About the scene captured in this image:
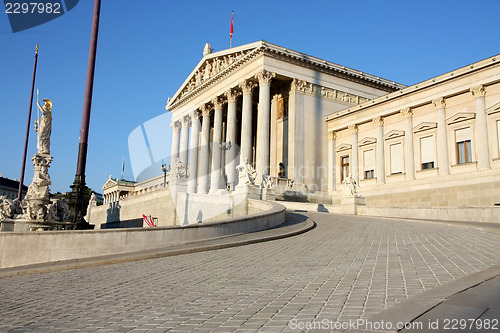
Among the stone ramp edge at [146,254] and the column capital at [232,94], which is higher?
the column capital at [232,94]

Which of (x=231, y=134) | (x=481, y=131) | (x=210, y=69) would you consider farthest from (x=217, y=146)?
(x=481, y=131)

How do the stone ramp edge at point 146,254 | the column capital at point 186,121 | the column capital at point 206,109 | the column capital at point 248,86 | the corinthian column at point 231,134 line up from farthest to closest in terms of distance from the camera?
1. the column capital at point 186,121
2. the column capital at point 206,109
3. the corinthian column at point 231,134
4. the column capital at point 248,86
5. the stone ramp edge at point 146,254

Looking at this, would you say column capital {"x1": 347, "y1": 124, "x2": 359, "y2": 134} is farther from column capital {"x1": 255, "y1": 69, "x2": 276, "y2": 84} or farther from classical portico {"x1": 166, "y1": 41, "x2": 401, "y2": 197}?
column capital {"x1": 255, "y1": 69, "x2": 276, "y2": 84}

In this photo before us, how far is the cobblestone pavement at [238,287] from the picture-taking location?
4.89m

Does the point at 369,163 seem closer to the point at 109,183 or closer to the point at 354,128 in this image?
the point at 354,128

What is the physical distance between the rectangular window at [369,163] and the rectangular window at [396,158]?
207 cm

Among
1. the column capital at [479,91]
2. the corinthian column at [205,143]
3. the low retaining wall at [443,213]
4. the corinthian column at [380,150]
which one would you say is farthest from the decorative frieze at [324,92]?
the low retaining wall at [443,213]

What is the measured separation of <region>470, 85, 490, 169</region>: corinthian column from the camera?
29.0 metres

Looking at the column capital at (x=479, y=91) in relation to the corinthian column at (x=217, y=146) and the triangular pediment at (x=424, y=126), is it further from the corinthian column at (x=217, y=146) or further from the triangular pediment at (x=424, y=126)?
the corinthian column at (x=217, y=146)

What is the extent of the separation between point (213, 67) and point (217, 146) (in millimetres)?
10040

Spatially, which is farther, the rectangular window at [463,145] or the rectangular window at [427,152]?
the rectangular window at [427,152]

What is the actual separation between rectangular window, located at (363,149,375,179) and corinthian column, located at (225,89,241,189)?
1287cm

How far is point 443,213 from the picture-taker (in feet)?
77.8

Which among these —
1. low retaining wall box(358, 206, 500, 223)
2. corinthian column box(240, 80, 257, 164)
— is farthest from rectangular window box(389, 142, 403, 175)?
corinthian column box(240, 80, 257, 164)
